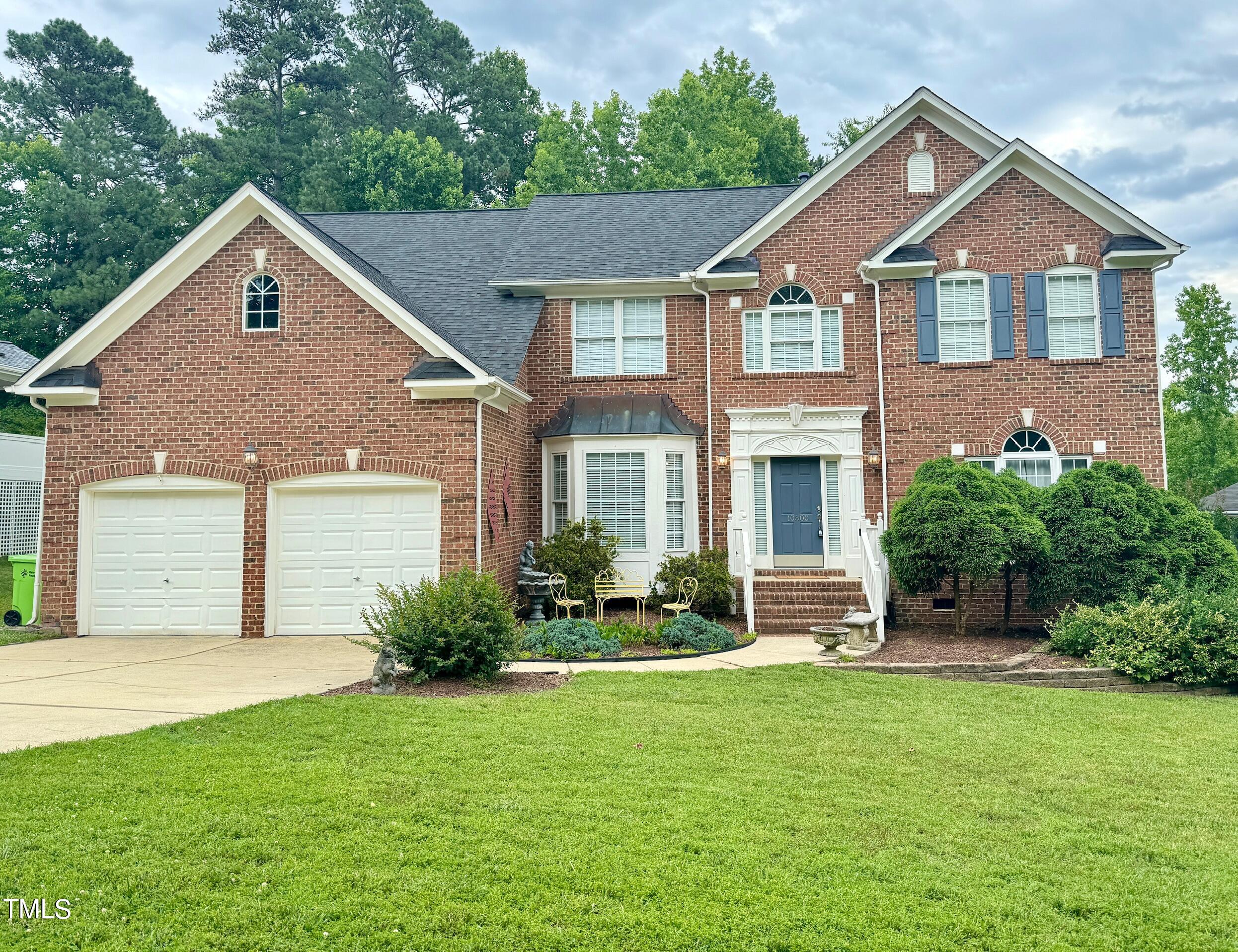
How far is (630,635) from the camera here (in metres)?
12.1

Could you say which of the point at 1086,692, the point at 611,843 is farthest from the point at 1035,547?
the point at 611,843

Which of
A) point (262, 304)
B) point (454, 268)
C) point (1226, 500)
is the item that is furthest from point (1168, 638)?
point (1226, 500)

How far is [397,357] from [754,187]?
10235 mm

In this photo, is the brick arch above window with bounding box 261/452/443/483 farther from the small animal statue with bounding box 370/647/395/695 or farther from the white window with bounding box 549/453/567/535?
the small animal statue with bounding box 370/647/395/695

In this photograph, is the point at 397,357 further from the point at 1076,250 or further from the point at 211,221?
the point at 1076,250

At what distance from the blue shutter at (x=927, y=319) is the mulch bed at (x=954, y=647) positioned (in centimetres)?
476

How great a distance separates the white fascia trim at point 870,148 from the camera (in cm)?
1562

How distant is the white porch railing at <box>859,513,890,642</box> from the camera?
12.8m

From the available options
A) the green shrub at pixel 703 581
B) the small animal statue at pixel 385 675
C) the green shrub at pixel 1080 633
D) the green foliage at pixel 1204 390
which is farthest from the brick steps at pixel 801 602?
the green foliage at pixel 1204 390

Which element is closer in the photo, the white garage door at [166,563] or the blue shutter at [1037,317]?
the white garage door at [166,563]

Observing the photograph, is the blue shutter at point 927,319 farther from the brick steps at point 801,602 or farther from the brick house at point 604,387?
the brick steps at point 801,602

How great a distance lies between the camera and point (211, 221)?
43.0ft

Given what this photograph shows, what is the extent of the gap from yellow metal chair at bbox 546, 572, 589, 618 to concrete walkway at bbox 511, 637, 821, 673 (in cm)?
297

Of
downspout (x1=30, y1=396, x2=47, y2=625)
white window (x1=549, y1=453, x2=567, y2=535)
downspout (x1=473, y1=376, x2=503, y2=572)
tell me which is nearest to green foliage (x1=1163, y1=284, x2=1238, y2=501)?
white window (x1=549, y1=453, x2=567, y2=535)
